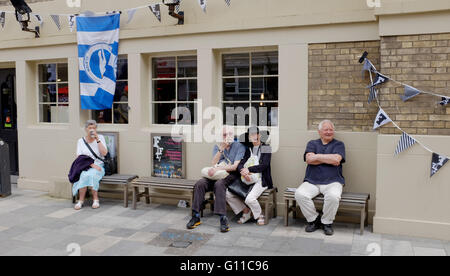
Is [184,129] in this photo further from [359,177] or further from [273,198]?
[359,177]

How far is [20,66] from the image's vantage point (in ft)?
27.6

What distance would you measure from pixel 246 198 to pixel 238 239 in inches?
28.3

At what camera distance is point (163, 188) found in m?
6.62

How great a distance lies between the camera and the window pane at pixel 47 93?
847cm

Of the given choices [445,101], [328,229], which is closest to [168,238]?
[328,229]

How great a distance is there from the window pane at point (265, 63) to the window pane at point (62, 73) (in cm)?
396

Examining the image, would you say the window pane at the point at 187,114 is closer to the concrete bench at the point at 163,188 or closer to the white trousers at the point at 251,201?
the concrete bench at the point at 163,188

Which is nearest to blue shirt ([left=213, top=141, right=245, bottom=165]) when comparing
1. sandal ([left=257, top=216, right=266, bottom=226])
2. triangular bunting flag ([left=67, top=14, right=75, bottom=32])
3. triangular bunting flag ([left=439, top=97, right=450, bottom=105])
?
sandal ([left=257, top=216, right=266, bottom=226])

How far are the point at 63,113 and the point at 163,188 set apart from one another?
123 inches

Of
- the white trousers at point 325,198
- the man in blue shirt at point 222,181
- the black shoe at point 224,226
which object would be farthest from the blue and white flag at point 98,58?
the white trousers at point 325,198

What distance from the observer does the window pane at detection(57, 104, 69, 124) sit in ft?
27.1

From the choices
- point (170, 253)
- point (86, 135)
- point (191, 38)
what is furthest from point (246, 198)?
point (86, 135)

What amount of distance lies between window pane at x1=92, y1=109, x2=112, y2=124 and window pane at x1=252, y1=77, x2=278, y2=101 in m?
2.89

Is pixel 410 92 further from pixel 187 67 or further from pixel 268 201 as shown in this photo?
pixel 187 67
